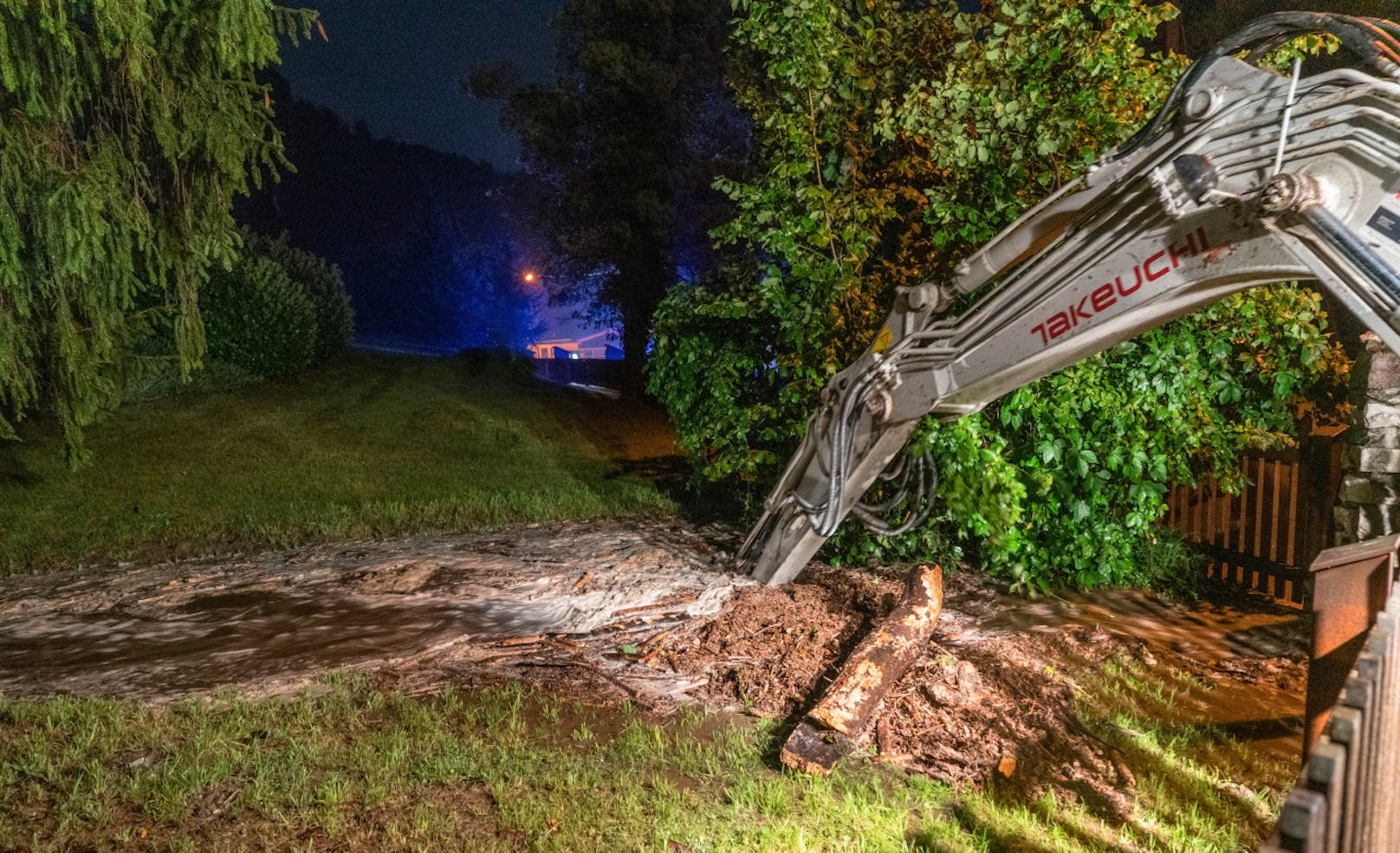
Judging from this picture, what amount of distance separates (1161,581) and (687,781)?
5.35 metres

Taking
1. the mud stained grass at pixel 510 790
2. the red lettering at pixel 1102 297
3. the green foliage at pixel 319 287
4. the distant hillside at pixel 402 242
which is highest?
the distant hillside at pixel 402 242

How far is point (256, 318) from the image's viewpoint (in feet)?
53.4

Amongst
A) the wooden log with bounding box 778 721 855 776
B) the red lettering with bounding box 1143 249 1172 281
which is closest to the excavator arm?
the red lettering with bounding box 1143 249 1172 281

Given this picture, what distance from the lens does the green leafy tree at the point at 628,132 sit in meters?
16.8

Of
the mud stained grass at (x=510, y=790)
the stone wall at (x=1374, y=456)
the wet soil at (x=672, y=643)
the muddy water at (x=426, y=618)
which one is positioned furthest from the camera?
the muddy water at (x=426, y=618)

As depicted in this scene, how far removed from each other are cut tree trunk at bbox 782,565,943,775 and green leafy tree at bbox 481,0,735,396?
545 inches

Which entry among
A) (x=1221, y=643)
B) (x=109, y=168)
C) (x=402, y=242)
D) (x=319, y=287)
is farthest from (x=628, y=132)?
(x=402, y=242)

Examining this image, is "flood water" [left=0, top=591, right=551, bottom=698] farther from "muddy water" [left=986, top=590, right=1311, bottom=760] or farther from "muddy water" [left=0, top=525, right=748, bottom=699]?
"muddy water" [left=986, top=590, right=1311, bottom=760]

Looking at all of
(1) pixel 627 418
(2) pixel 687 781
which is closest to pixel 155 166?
(2) pixel 687 781

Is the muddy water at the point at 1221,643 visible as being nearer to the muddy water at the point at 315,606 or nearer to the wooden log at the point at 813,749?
the wooden log at the point at 813,749

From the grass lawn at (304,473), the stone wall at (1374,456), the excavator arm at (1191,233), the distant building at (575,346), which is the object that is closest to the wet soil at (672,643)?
the stone wall at (1374,456)

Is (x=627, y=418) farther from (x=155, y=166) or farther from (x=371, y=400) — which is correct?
(x=155, y=166)

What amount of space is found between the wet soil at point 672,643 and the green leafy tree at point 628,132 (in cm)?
1116

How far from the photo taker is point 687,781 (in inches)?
155
